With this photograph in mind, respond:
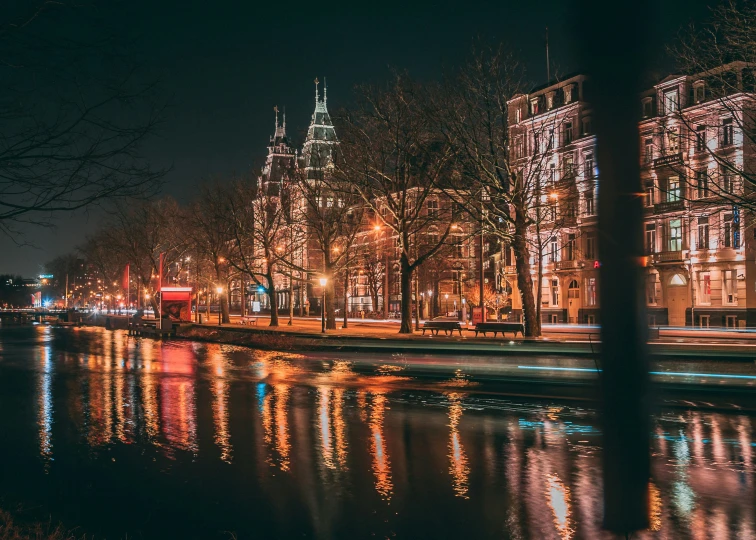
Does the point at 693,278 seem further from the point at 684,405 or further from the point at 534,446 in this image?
the point at 534,446

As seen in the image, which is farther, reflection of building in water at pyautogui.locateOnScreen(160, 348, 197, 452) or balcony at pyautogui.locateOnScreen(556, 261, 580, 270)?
balcony at pyautogui.locateOnScreen(556, 261, 580, 270)

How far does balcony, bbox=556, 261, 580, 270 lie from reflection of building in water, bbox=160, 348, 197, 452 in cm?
3965

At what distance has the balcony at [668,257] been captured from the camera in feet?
166

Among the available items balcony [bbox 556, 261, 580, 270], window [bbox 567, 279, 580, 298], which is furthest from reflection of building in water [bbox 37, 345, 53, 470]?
window [bbox 567, 279, 580, 298]

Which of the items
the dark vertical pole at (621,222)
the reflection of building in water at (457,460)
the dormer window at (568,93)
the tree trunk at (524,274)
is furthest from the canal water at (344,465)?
the dormer window at (568,93)

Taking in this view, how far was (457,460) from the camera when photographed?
9250 mm

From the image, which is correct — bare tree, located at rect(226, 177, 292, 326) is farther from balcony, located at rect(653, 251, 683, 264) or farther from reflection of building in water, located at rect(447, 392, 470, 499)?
reflection of building in water, located at rect(447, 392, 470, 499)

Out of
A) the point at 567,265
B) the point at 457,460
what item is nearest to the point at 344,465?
the point at 457,460

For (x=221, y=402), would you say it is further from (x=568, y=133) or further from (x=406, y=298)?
(x=568, y=133)

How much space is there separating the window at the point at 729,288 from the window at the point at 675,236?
414 cm

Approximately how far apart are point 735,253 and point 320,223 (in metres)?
28.0

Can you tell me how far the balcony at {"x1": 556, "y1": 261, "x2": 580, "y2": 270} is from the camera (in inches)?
2285

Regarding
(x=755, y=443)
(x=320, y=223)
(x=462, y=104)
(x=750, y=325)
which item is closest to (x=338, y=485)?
(x=755, y=443)

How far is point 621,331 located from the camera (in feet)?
10.8
